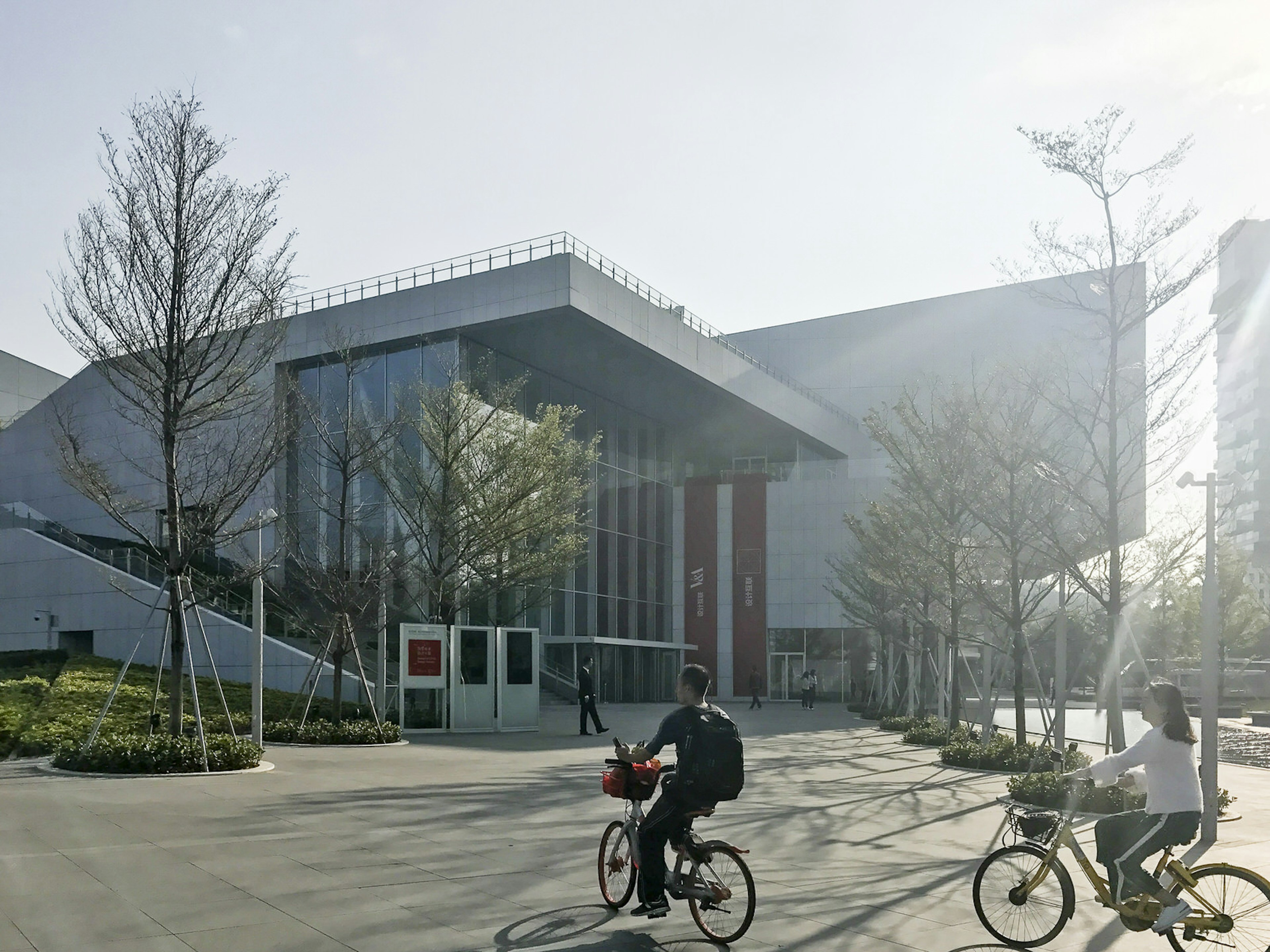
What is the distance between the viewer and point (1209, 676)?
13.1 m

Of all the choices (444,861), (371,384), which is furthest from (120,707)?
(371,384)

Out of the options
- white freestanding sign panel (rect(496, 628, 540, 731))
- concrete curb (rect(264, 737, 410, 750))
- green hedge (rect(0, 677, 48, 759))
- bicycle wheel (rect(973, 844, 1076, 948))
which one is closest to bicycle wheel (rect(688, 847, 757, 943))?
bicycle wheel (rect(973, 844, 1076, 948))

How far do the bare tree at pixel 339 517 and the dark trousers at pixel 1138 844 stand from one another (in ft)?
48.8

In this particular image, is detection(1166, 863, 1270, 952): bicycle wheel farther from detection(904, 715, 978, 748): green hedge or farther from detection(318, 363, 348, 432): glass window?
detection(318, 363, 348, 432): glass window

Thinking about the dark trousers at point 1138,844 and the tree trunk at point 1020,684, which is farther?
the tree trunk at point 1020,684

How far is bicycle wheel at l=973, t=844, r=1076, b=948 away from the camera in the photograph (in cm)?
729

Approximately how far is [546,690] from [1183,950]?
3671 cm

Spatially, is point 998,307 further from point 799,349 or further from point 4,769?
point 4,769

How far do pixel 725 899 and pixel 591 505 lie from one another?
40.4 metres

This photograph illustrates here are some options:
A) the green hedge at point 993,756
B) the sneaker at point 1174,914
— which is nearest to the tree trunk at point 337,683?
the green hedge at point 993,756

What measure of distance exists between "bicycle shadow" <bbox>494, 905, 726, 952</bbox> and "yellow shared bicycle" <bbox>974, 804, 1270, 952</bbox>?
174 centimetres

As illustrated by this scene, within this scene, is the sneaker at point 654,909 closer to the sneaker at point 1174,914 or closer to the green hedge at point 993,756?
the sneaker at point 1174,914

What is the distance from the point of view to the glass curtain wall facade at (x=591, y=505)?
36344 millimetres

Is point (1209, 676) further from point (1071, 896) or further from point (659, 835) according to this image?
point (659, 835)
